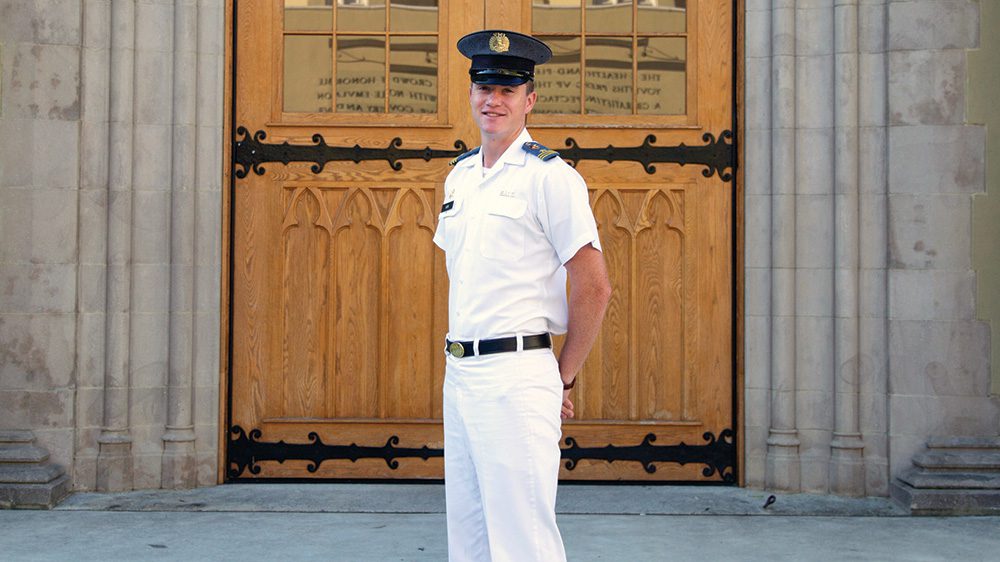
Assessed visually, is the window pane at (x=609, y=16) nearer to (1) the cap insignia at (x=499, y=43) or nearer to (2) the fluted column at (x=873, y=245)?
(2) the fluted column at (x=873, y=245)

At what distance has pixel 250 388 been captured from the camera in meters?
6.04

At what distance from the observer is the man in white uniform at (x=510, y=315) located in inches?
119

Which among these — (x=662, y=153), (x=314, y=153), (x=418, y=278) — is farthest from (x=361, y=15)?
(x=662, y=153)

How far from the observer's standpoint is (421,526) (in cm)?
518

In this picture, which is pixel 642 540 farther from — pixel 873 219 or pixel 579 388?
pixel 873 219

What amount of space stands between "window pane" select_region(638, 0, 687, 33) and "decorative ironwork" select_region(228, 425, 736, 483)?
2.10 m

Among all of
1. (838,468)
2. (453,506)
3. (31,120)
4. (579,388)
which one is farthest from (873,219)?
(31,120)

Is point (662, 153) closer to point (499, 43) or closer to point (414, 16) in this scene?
point (414, 16)

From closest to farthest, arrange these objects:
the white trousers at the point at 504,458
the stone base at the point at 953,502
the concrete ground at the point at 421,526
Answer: the white trousers at the point at 504,458 → the concrete ground at the point at 421,526 → the stone base at the point at 953,502

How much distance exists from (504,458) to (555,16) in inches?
142

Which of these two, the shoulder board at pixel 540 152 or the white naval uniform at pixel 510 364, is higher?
the shoulder board at pixel 540 152

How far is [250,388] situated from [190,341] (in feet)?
1.29

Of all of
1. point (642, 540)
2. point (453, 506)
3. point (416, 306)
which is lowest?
point (642, 540)

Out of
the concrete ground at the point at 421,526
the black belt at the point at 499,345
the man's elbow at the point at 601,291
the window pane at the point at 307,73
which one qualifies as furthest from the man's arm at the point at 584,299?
the window pane at the point at 307,73
